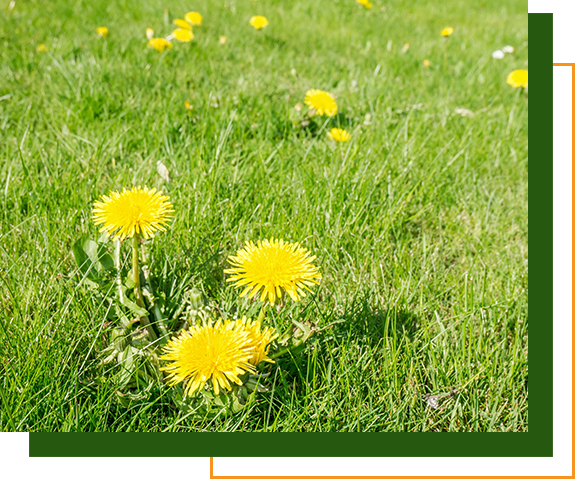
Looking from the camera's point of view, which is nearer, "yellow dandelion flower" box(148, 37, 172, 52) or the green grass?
the green grass

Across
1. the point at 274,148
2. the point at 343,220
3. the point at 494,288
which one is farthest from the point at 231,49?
the point at 494,288

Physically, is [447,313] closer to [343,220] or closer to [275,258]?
[343,220]

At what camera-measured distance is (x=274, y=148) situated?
2.34 m

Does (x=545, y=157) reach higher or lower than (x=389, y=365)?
higher

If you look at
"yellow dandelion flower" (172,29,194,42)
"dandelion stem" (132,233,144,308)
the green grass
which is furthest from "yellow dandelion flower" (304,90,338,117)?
"dandelion stem" (132,233,144,308)

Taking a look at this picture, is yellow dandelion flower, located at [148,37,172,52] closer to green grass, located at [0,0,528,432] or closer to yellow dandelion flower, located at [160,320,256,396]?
green grass, located at [0,0,528,432]

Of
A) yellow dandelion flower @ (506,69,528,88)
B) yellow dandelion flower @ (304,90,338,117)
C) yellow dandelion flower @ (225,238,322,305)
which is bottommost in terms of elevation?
yellow dandelion flower @ (225,238,322,305)

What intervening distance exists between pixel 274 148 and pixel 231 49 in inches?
64.6

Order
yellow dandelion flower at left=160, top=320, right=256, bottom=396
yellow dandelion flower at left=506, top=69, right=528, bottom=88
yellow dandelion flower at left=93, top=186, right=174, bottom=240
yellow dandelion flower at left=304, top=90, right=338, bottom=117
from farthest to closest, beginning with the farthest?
yellow dandelion flower at left=506, top=69, right=528, bottom=88 → yellow dandelion flower at left=304, top=90, right=338, bottom=117 → yellow dandelion flower at left=93, top=186, right=174, bottom=240 → yellow dandelion flower at left=160, top=320, right=256, bottom=396

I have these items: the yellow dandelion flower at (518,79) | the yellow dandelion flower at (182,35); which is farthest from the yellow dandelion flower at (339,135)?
the yellow dandelion flower at (518,79)

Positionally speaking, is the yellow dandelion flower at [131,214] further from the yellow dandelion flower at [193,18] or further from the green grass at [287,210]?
the yellow dandelion flower at [193,18]

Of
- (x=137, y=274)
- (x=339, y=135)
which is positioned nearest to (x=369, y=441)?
(x=137, y=274)

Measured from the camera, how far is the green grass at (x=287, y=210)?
1314 millimetres

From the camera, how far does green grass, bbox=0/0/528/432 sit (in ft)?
4.31
